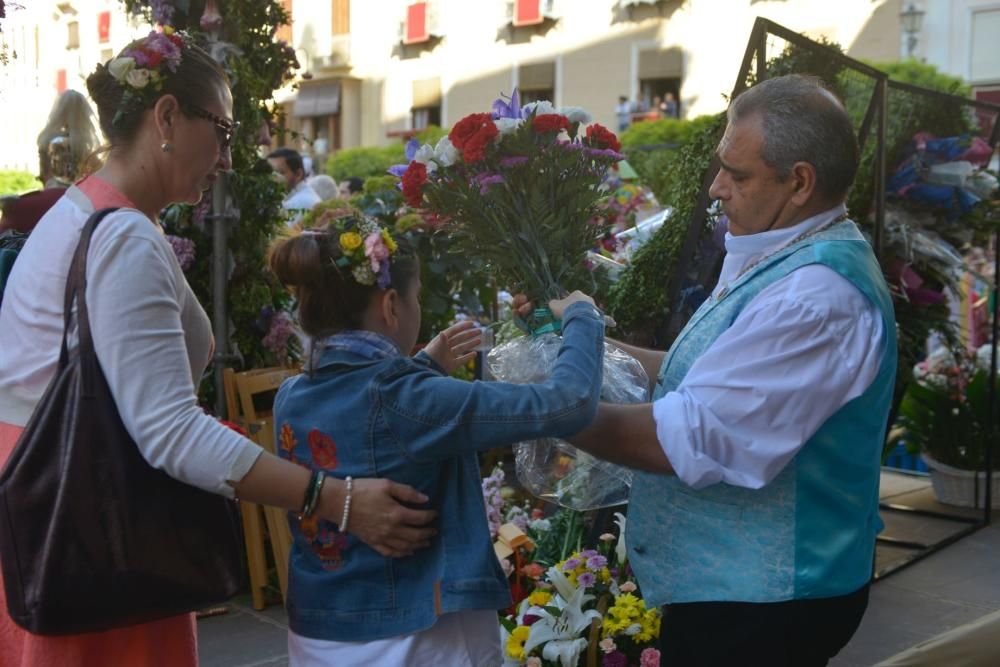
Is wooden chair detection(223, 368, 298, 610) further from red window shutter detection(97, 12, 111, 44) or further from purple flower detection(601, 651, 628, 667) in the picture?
red window shutter detection(97, 12, 111, 44)

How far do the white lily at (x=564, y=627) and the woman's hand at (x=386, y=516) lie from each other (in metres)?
1.26

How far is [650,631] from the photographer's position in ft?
9.87

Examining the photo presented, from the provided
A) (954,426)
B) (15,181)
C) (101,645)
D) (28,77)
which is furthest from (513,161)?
(15,181)

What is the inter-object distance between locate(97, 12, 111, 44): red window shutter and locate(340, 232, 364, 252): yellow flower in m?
35.6

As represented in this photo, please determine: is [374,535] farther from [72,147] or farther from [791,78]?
[72,147]

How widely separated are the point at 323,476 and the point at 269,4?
3.16 meters

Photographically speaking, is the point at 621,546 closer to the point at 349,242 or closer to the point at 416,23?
the point at 349,242

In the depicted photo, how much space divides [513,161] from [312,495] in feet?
2.46

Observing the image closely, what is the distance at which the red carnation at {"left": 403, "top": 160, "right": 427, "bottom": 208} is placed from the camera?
2.12 metres

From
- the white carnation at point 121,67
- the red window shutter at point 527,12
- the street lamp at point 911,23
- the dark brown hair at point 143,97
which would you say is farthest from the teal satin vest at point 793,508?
the red window shutter at point 527,12

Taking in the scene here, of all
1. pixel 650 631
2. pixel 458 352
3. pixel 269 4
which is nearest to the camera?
pixel 458 352

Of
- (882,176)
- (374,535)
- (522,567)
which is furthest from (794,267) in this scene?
(882,176)

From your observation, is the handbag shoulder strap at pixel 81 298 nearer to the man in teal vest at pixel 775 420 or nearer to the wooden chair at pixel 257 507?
the man in teal vest at pixel 775 420

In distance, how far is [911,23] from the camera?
807 inches
